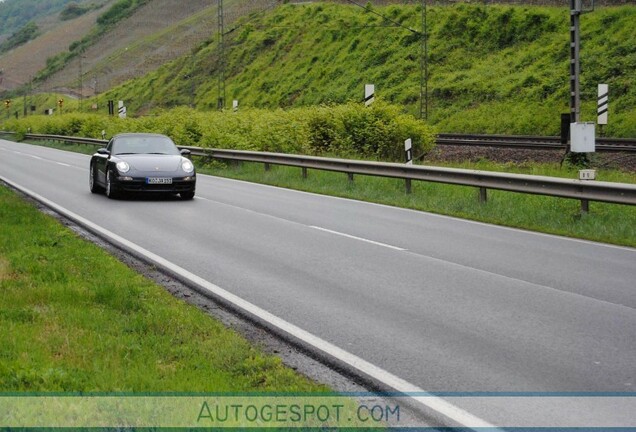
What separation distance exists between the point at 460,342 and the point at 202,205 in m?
12.3

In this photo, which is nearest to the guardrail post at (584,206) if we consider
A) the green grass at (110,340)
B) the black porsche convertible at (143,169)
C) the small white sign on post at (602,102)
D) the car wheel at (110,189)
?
the green grass at (110,340)

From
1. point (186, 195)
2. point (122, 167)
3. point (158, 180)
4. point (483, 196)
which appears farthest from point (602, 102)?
point (122, 167)

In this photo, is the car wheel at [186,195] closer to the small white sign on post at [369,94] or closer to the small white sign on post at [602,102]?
the small white sign on post at [369,94]

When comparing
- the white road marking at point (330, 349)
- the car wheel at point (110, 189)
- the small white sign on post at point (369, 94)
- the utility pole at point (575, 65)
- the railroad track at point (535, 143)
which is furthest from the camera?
the railroad track at point (535, 143)

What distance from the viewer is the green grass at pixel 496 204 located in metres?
14.8

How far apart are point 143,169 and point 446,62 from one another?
42380mm

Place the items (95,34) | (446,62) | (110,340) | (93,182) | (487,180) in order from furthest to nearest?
(95,34), (446,62), (93,182), (487,180), (110,340)

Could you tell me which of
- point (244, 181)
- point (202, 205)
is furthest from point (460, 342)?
point (244, 181)

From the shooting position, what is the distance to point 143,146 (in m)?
21.5

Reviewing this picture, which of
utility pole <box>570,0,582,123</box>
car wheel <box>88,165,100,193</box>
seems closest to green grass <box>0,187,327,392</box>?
car wheel <box>88,165,100,193</box>

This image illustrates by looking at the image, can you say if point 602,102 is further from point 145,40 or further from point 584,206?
point 145,40

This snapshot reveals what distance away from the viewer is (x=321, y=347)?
7234 mm

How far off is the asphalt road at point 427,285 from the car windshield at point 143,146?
2.95m

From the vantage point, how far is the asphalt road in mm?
6762
